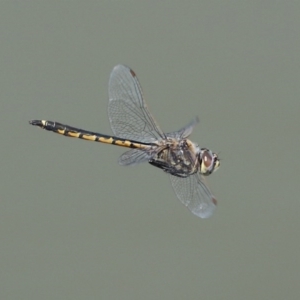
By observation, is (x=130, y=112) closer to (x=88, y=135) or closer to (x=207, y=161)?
(x=88, y=135)

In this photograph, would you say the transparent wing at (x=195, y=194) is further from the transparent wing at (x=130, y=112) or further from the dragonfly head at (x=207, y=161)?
the transparent wing at (x=130, y=112)

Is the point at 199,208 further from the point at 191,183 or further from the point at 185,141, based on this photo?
the point at 185,141

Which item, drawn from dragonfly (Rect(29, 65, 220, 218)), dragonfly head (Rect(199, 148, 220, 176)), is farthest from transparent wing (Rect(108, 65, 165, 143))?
dragonfly head (Rect(199, 148, 220, 176))

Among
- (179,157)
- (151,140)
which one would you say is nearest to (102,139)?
(151,140)

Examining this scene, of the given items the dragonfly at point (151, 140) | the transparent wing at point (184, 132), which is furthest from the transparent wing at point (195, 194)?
the transparent wing at point (184, 132)

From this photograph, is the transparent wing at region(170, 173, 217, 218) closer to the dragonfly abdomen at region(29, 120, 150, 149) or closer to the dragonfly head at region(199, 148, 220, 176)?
the dragonfly head at region(199, 148, 220, 176)

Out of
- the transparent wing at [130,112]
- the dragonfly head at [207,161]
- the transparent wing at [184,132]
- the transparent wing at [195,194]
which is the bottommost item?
the transparent wing at [195,194]

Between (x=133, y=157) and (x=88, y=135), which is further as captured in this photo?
(x=88, y=135)
